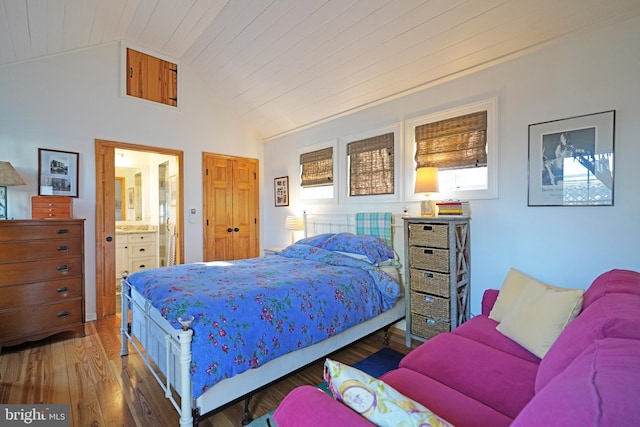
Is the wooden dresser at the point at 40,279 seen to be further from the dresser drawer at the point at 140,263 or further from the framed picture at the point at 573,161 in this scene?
the framed picture at the point at 573,161

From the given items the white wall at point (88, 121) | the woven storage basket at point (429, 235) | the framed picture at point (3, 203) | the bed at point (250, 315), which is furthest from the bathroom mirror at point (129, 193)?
the woven storage basket at point (429, 235)

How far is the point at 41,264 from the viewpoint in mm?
2832

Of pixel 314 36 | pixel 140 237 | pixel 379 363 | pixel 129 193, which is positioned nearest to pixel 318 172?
pixel 314 36

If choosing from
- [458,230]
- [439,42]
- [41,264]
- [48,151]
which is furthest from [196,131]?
[458,230]

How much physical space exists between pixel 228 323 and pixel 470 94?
2788 millimetres

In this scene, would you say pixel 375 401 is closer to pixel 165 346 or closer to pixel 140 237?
pixel 165 346

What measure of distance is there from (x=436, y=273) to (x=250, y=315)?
165 cm

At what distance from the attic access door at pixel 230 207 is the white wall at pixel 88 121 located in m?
0.15

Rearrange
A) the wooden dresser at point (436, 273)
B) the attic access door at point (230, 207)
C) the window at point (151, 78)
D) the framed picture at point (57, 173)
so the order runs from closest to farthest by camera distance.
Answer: the wooden dresser at point (436, 273), the framed picture at point (57, 173), the window at point (151, 78), the attic access door at point (230, 207)

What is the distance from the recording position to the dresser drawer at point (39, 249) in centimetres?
266

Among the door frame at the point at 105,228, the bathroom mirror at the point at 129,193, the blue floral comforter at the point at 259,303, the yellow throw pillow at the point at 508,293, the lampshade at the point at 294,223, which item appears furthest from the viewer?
the bathroom mirror at the point at 129,193

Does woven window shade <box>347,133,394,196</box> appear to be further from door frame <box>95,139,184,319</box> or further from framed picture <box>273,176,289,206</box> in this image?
door frame <box>95,139,184,319</box>

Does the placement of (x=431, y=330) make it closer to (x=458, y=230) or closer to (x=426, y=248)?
(x=426, y=248)

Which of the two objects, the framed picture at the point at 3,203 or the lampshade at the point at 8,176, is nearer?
the lampshade at the point at 8,176
